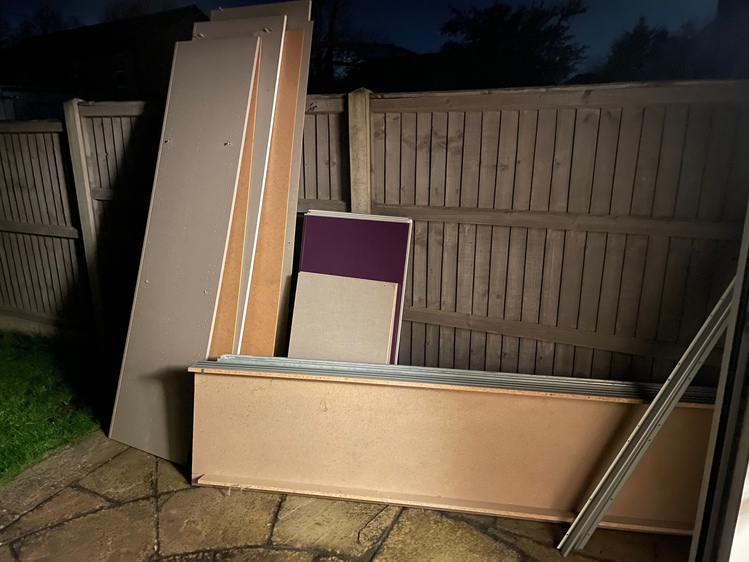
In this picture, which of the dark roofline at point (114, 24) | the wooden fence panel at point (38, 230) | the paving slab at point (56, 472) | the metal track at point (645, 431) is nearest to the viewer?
the metal track at point (645, 431)

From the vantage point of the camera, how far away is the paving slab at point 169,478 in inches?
91.4

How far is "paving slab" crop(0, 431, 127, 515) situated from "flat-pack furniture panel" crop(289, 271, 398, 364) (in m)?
1.17

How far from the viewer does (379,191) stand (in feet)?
8.99

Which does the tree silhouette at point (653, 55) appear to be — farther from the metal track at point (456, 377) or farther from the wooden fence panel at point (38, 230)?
the wooden fence panel at point (38, 230)

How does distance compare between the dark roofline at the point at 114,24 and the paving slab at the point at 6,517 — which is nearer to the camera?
the paving slab at the point at 6,517

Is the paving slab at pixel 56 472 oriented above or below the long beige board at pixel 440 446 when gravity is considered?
below

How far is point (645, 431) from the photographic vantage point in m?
1.87

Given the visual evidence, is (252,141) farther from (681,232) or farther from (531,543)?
(531,543)

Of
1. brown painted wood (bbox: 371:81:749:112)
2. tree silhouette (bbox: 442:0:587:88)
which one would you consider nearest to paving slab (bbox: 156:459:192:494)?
brown painted wood (bbox: 371:81:749:112)

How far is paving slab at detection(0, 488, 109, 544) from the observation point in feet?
6.79

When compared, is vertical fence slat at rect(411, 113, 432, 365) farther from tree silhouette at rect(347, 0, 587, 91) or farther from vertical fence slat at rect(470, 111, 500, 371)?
tree silhouette at rect(347, 0, 587, 91)

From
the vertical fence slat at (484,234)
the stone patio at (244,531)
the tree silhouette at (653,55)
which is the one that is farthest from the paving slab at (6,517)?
the tree silhouette at (653,55)

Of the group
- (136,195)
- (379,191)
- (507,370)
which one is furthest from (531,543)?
(136,195)

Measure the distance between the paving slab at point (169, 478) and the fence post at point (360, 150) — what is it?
166cm
